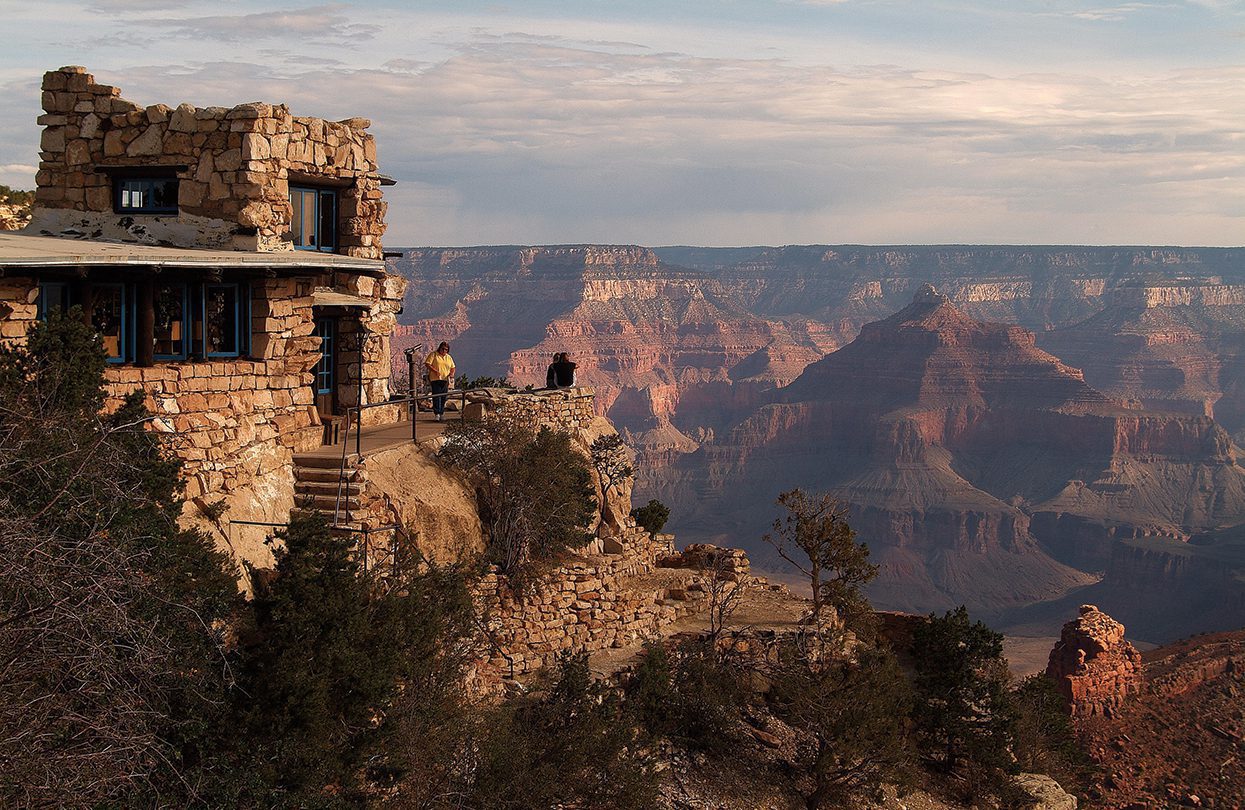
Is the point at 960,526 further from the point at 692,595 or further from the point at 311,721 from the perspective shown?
the point at 311,721

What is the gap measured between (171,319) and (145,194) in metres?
3.59

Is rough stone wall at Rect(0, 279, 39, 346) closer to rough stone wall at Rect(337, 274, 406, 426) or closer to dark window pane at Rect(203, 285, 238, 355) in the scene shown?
dark window pane at Rect(203, 285, 238, 355)

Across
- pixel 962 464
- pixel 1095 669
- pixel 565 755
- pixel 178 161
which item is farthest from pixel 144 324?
pixel 962 464

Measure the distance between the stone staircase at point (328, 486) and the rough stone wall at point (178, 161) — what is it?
3452 mm

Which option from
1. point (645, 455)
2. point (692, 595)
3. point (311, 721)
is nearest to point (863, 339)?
point (645, 455)

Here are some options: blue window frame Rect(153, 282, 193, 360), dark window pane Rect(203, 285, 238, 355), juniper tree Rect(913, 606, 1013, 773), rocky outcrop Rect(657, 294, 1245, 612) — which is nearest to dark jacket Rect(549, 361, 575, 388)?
juniper tree Rect(913, 606, 1013, 773)

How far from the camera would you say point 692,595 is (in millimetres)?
25344

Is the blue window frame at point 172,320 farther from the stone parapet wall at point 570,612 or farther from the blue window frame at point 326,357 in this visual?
the stone parapet wall at point 570,612

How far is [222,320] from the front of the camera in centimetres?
1905

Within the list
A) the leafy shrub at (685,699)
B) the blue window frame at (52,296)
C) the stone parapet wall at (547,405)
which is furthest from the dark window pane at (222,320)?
the leafy shrub at (685,699)

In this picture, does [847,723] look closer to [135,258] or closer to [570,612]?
[570,612]

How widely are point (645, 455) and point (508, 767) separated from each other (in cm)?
15055

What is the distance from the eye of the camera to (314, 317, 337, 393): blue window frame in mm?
23234

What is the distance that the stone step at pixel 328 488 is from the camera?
19594 mm
